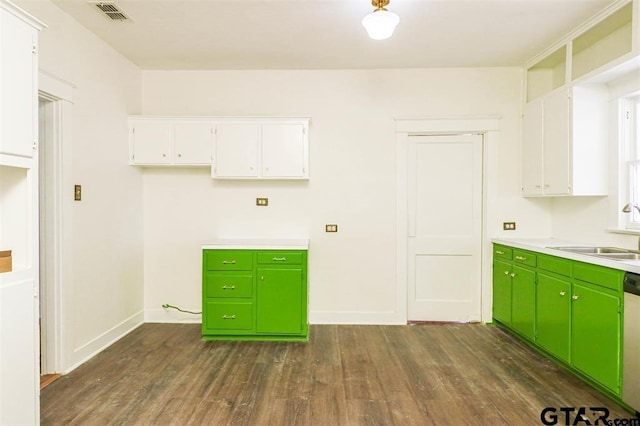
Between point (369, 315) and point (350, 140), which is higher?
point (350, 140)

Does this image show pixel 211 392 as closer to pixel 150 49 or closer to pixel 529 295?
pixel 529 295

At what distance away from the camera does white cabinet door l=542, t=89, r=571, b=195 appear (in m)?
3.03

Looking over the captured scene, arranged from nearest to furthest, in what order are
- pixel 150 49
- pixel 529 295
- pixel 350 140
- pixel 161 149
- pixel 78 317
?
pixel 78 317
pixel 529 295
pixel 150 49
pixel 161 149
pixel 350 140

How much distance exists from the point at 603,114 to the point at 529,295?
1673mm

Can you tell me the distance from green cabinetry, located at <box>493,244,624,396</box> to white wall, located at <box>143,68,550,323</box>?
0.72 metres

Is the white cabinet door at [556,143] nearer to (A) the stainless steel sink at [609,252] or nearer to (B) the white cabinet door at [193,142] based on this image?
(A) the stainless steel sink at [609,252]

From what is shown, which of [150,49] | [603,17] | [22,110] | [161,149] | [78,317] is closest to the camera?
[22,110]

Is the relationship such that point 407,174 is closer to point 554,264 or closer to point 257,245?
point 554,264

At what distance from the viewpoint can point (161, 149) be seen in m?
3.54

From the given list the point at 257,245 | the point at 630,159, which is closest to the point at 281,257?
the point at 257,245

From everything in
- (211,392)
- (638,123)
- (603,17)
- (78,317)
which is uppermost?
(603,17)

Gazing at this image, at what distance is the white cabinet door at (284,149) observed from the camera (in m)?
3.50

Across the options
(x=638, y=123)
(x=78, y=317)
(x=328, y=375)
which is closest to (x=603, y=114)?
(x=638, y=123)

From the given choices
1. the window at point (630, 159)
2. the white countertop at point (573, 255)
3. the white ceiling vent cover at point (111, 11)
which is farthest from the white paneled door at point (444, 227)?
the white ceiling vent cover at point (111, 11)
